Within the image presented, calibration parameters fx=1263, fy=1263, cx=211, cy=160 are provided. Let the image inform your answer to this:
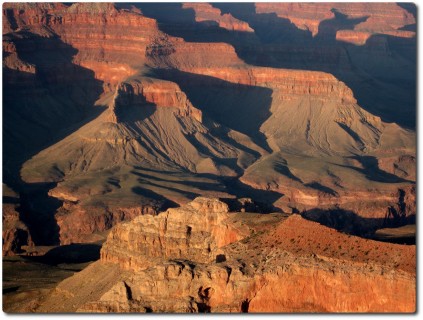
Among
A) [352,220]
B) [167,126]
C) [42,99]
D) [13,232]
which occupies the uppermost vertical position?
[42,99]

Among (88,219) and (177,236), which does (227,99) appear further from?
(177,236)

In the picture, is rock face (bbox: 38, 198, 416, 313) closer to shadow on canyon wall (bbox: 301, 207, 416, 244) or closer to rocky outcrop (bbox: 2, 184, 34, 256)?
rocky outcrop (bbox: 2, 184, 34, 256)

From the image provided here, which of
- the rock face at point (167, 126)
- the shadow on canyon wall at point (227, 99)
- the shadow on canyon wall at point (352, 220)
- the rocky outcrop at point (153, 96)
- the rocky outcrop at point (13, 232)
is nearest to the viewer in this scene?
the rocky outcrop at point (13, 232)

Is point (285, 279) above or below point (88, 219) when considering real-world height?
A: below

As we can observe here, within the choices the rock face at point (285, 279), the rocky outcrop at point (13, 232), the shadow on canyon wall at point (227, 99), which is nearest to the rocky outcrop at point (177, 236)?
the rock face at point (285, 279)

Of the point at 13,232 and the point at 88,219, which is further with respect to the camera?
the point at 88,219

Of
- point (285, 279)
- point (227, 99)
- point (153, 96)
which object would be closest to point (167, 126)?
point (153, 96)

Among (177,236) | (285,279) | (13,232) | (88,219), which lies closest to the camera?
(285,279)

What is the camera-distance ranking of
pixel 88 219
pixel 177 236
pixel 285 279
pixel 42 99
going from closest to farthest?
pixel 285 279 < pixel 177 236 < pixel 88 219 < pixel 42 99

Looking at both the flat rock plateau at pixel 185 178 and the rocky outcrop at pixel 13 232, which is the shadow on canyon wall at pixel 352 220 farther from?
the rocky outcrop at pixel 13 232
